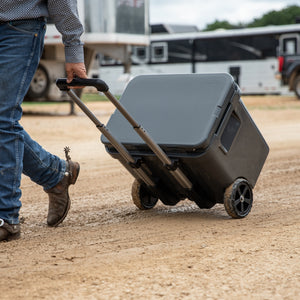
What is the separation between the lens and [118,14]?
13562 mm

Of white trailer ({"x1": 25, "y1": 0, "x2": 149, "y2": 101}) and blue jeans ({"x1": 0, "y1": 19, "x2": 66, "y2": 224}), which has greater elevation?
blue jeans ({"x1": 0, "y1": 19, "x2": 66, "y2": 224})

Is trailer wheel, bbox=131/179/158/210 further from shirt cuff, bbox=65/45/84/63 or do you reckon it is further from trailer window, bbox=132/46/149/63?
trailer window, bbox=132/46/149/63

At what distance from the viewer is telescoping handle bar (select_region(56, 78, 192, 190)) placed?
3.33m

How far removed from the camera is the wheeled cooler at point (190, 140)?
369 cm

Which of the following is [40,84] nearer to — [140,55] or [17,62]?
[140,55]

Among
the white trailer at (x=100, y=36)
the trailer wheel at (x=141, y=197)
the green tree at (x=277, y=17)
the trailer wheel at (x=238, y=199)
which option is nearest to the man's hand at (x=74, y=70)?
the trailer wheel at (x=141, y=197)

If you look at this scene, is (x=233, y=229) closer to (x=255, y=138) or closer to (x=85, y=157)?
(x=255, y=138)

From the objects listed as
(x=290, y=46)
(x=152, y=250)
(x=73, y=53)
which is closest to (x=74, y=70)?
(x=73, y=53)

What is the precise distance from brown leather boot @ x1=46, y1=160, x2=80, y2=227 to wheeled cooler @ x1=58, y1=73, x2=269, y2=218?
30 centimetres

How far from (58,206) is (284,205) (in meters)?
1.60

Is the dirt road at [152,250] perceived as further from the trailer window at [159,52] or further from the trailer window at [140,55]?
the trailer window at [140,55]

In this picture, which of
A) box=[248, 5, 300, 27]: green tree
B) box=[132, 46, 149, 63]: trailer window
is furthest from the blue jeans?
box=[248, 5, 300, 27]: green tree

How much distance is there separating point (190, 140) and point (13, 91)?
41.1 inches

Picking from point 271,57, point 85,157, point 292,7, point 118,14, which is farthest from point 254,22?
point 85,157
